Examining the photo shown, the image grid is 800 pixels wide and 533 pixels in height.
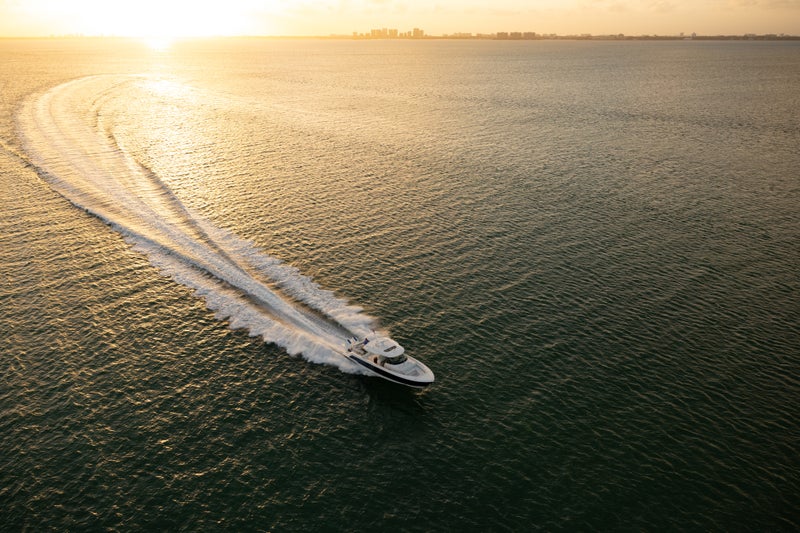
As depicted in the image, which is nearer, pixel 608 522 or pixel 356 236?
pixel 608 522

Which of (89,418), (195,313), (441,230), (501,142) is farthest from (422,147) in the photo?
(89,418)

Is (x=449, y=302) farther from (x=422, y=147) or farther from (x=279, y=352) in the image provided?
(x=422, y=147)

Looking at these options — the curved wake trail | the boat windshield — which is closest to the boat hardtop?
the boat windshield

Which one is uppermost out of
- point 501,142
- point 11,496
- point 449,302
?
point 501,142

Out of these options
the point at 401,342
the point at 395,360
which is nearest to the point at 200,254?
the point at 401,342

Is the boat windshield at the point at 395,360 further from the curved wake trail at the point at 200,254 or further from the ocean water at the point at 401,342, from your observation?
→ the curved wake trail at the point at 200,254

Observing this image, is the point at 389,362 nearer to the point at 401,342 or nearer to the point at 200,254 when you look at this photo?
the point at 401,342

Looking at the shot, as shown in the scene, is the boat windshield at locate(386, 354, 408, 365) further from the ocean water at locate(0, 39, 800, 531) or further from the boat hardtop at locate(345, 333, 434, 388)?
the ocean water at locate(0, 39, 800, 531)
